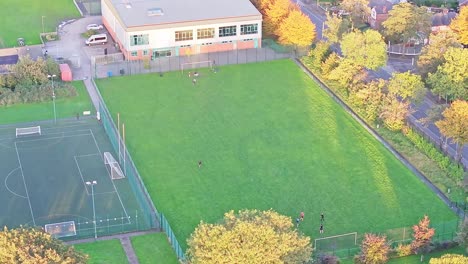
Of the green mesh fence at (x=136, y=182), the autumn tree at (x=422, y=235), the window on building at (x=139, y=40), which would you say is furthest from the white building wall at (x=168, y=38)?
the autumn tree at (x=422, y=235)

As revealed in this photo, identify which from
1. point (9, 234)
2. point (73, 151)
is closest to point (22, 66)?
point (73, 151)

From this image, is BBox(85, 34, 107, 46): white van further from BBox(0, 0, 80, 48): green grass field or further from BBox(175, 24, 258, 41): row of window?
BBox(175, 24, 258, 41): row of window

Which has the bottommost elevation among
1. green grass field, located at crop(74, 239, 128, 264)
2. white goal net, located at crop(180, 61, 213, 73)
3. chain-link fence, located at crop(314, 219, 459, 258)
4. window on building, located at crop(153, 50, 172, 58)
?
chain-link fence, located at crop(314, 219, 459, 258)

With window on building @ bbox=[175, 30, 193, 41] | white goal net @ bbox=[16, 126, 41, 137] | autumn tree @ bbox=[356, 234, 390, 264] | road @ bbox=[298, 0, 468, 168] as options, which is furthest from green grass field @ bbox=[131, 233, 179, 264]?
window on building @ bbox=[175, 30, 193, 41]

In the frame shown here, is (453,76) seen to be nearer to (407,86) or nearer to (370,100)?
(407,86)

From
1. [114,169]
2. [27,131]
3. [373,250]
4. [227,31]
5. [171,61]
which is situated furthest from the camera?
[227,31]

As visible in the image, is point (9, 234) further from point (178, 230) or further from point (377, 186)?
point (377, 186)

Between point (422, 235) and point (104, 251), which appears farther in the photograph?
point (104, 251)

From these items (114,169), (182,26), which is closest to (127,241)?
(114,169)
